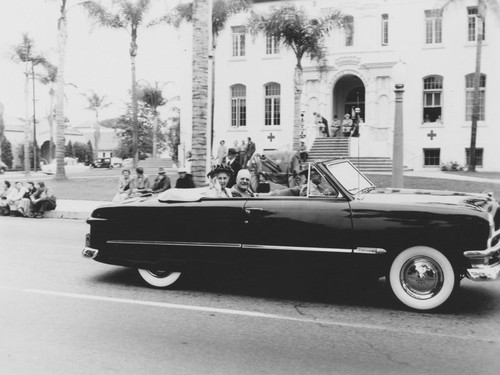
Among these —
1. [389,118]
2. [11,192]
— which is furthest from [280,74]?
[11,192]

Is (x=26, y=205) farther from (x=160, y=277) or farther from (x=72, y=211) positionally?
(x=160, y=277)

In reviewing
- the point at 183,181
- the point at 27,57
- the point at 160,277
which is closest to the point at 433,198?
the point at 160,277

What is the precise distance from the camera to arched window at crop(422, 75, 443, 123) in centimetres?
3073

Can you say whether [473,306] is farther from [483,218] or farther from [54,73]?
[54,73]

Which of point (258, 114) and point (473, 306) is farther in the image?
point (258, 114)

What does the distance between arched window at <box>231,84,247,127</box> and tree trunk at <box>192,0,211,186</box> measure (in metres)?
20.7

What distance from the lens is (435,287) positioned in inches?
223

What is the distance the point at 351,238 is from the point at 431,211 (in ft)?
2.86

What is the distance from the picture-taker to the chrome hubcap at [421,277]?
564 cm

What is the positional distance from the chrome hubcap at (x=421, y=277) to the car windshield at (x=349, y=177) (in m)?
1.05

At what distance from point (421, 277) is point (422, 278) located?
0.01 meters

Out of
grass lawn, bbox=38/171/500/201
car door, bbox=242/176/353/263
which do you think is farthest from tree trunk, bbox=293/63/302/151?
car door, bbox=242/176/353/263

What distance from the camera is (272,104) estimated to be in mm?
34125

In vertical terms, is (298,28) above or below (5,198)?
above
